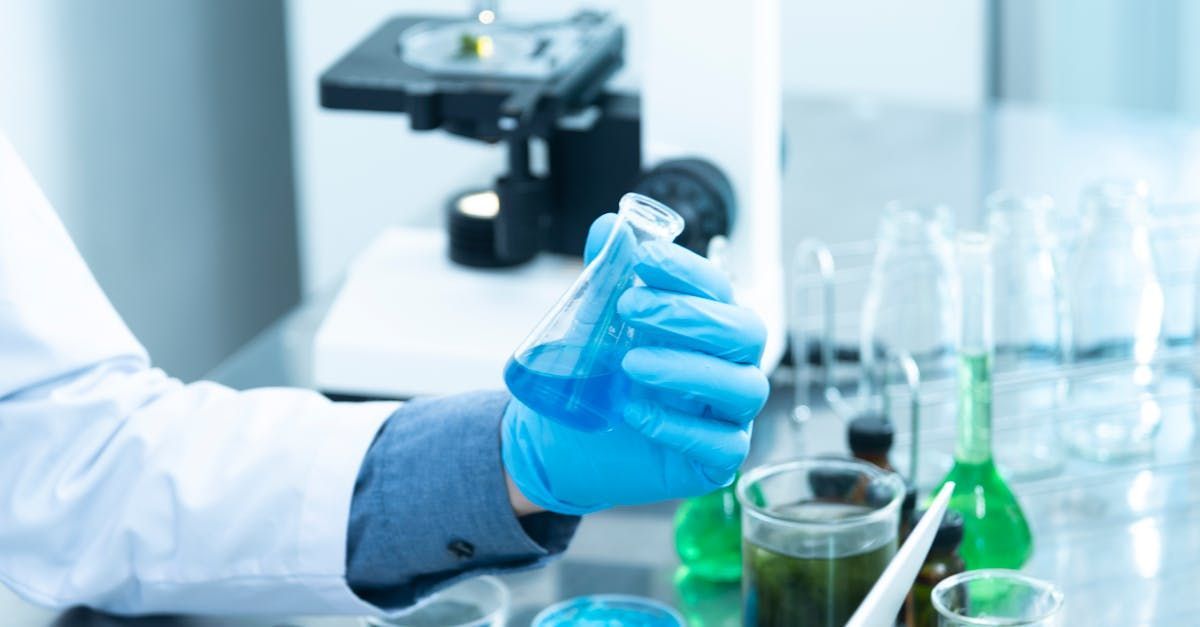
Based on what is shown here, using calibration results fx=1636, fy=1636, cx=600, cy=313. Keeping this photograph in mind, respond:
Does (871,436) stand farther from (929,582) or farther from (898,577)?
(898,577)

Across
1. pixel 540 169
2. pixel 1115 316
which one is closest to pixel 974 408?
pixel 1115 316

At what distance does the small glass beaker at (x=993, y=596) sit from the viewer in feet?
3.38

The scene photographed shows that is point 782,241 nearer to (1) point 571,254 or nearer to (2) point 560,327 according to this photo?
(1) point 571,254

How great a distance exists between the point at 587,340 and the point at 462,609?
0.37 m

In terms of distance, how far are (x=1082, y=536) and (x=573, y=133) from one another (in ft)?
2.39

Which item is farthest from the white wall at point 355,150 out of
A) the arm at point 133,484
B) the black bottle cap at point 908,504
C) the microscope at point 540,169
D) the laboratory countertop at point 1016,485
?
the black bottle cap at point 908,504

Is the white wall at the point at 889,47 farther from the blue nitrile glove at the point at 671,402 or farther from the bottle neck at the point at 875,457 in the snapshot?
the blue nitrile glove at the point at 671,402

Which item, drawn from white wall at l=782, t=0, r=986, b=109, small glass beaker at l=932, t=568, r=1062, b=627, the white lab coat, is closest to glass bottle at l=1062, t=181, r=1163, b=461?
small glass beaker at l=932, t=568, r=1062, b=627

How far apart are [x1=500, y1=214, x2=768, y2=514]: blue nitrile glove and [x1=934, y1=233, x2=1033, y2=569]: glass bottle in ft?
0.69

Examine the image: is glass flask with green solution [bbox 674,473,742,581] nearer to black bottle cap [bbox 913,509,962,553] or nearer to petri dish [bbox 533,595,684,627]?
petri dish [bbox 533,595,684,627]

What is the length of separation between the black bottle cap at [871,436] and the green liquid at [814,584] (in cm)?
14

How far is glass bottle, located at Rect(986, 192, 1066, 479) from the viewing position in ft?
4.94

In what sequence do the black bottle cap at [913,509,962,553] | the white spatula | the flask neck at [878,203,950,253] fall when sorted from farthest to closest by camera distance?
1. the flask neck at [878,203,950,253]
2. the black bottle cap at [913,509,962,553]
3. the white spatula

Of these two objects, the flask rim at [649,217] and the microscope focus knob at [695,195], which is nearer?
the flask rim at [649,217]
